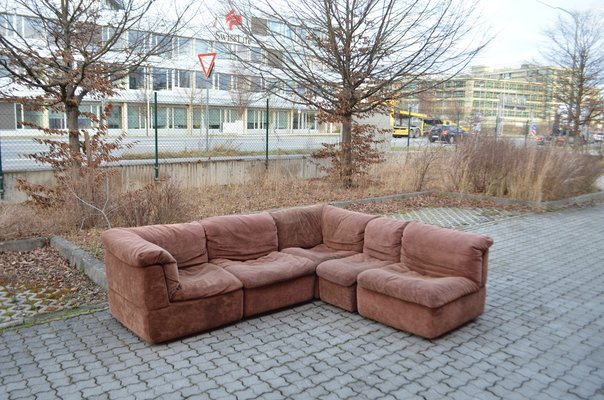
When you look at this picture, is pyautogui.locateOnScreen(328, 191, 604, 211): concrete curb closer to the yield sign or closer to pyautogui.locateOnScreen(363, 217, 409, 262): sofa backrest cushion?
the yield sign

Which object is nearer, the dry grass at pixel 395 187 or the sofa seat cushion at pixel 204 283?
the sofa seat cushion at pixel 204 283

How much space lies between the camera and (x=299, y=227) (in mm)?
6066

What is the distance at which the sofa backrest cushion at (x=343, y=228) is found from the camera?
5809mm

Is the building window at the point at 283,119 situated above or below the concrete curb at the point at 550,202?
above

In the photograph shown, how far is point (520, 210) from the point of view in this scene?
1133 centimetres

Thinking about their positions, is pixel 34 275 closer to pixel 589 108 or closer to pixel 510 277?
pixel 510 277

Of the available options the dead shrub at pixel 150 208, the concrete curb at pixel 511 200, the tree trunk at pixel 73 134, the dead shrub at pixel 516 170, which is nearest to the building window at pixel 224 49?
the tree trunk at pixel 73 134

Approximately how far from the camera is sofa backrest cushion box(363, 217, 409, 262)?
17.7ft

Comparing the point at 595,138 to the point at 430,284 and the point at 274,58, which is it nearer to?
the point at 274,58

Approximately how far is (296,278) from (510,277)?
3010 mm

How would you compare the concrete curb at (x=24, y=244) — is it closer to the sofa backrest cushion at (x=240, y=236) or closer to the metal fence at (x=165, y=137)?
the metal fence at (x=165, y=137)

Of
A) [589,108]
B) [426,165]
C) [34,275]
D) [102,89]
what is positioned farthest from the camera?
[589,108]

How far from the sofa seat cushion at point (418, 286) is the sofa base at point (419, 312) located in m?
0.06

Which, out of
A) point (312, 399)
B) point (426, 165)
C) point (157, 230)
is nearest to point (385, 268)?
point (312, 399)
